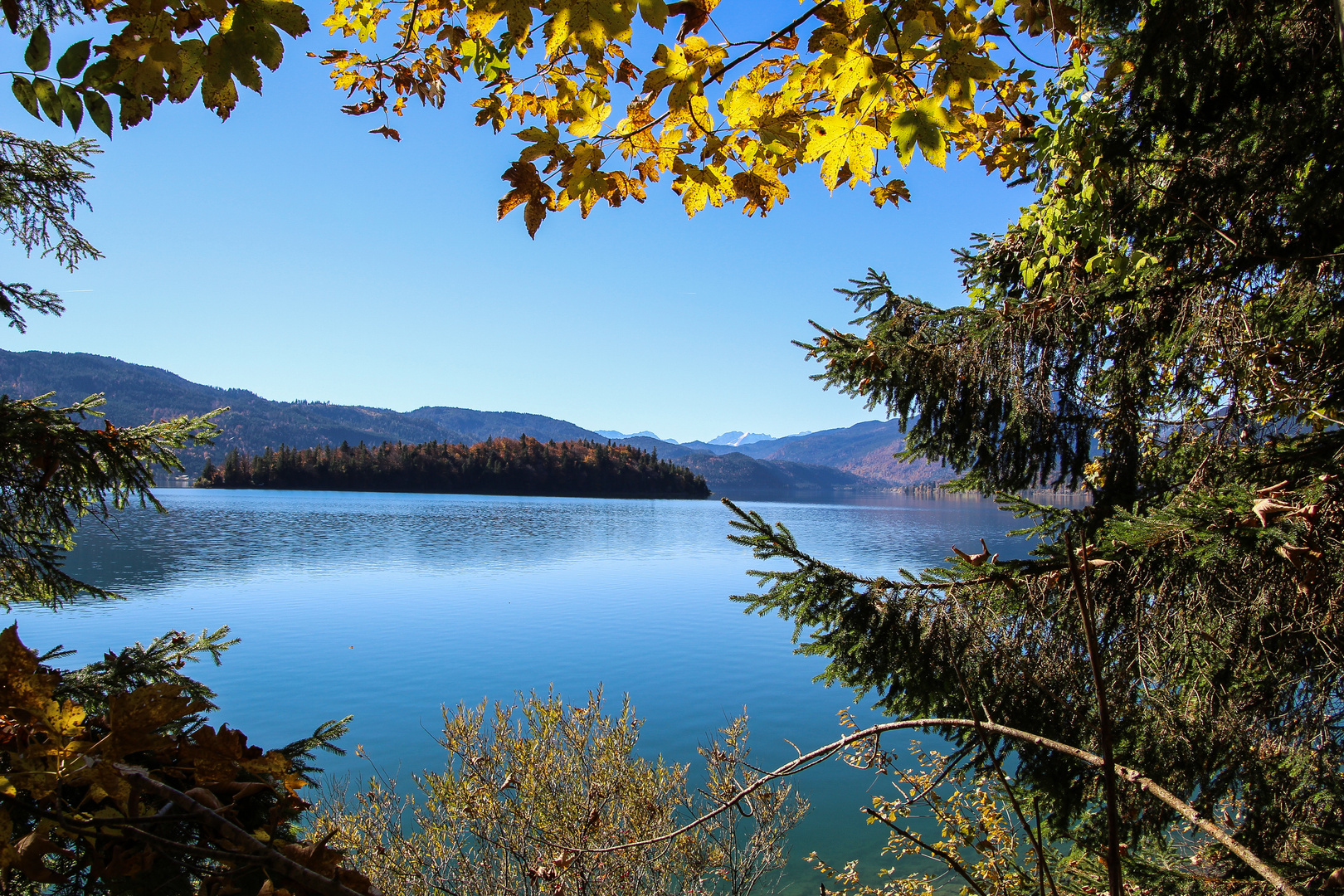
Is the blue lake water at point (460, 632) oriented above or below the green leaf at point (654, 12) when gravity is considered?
below

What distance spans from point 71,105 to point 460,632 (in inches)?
712

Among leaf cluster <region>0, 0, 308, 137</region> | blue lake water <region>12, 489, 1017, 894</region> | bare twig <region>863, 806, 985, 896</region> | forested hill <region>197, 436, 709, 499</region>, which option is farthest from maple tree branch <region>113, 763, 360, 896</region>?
forested hill <region>197, 436, 709, 499</region>

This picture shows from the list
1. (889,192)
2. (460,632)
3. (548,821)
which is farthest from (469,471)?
(889,192)

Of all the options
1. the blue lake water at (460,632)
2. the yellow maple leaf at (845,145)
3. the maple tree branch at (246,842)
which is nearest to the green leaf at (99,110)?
the maple tree branch at (246,842)

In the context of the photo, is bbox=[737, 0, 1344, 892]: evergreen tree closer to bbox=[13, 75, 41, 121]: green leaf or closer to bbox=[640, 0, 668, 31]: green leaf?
bbox=[640, 0, 668, 31]: green leaf

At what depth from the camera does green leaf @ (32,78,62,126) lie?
122cm

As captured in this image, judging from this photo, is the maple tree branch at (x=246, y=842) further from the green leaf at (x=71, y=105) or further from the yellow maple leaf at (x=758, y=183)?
the yellow maple leaf at (x=758, y=183)

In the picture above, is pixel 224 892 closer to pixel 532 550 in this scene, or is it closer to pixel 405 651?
pixel 405 651

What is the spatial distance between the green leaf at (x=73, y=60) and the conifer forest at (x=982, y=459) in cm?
1

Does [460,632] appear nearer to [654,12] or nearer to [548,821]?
[548,821]

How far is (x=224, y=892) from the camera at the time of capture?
2.54ft

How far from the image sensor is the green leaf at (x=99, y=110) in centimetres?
122

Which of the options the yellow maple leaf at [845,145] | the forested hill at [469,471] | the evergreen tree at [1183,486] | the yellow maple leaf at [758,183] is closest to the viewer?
the yellow maple leaf at [845,145]

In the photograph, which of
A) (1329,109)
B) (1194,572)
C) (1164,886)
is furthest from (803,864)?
(1329,109)
